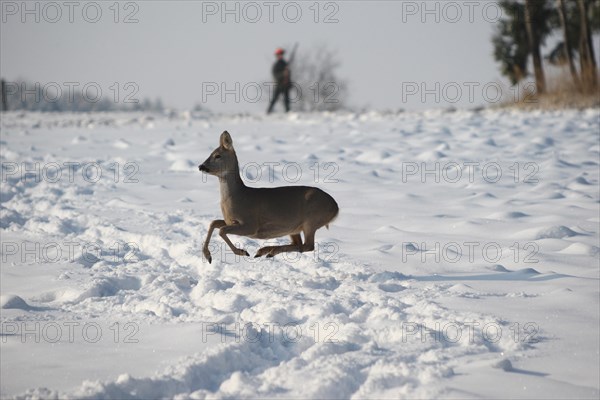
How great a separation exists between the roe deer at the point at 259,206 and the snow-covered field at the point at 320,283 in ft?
1.33

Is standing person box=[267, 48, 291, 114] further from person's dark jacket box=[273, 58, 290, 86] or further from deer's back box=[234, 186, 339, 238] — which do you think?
deer's back box=[234, 186, 339, 238]

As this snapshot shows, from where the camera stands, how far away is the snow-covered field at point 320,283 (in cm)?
396

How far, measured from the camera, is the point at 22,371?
163 inches

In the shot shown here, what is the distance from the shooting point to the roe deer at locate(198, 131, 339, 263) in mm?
5953

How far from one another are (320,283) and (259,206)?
0.82m

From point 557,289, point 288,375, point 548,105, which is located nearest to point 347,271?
point 557,289

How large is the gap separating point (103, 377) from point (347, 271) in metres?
2.62

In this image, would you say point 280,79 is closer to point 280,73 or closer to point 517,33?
point 280,73

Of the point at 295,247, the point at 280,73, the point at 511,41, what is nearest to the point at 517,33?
the point at 511,41

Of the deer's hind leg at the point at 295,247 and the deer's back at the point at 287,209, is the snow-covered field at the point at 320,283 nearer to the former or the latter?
the deer's hind leg at the point at 295,247

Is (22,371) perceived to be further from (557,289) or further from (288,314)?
(557,289)

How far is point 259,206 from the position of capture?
5.98 meters

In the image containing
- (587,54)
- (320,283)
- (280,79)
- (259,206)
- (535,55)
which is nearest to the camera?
(320,283)

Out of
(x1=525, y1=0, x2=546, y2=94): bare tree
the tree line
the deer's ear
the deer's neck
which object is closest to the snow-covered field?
the deer's neck
